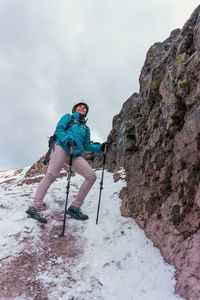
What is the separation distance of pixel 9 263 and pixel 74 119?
498cm

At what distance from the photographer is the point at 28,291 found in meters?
3.25

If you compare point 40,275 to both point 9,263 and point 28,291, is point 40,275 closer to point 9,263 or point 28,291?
point 28,291

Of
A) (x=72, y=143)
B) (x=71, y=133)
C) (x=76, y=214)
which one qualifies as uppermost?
(x=71, y=133)

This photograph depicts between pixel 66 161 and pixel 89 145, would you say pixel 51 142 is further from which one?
pixel 89 145

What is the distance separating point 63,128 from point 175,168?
13.8 ft

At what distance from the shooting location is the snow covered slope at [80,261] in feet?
10.7

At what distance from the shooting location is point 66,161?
22.4ft

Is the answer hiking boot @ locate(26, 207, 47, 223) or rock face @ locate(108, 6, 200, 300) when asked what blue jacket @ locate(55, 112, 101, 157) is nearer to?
hiking boot @ locate(26, 207, 47, 223)

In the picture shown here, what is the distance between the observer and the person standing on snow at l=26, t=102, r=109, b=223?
601cm

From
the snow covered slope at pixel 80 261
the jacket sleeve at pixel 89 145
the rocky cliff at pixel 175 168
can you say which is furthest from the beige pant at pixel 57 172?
the rocky cliff at pixel 175 168

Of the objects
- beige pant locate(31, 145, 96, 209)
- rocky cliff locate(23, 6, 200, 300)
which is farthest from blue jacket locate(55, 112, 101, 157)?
rocky cliff locate(23, 6, 200, 300)

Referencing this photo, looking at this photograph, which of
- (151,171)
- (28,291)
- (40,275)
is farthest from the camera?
(151,171)

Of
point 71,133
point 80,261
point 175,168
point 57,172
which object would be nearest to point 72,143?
point 71,133

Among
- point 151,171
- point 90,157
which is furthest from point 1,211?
point 90,157
